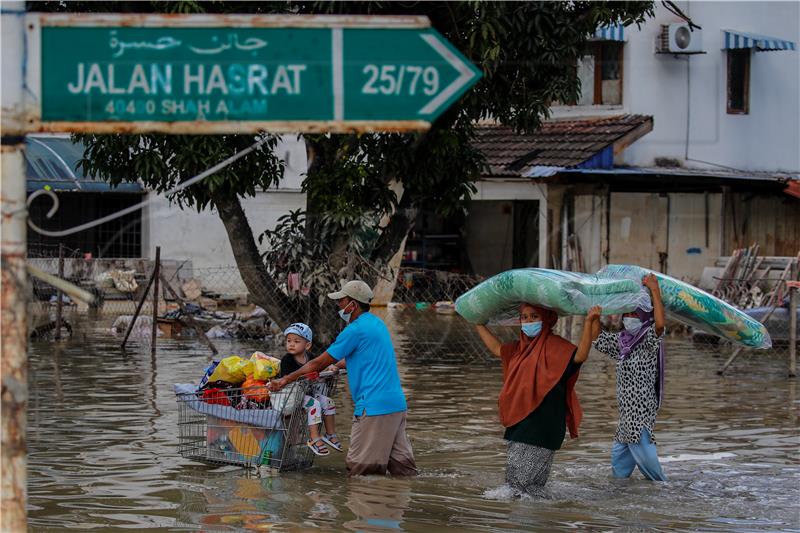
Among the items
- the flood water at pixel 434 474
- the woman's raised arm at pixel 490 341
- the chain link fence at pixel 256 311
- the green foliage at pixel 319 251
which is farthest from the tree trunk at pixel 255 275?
the woman's raised arm at pixel 490 341

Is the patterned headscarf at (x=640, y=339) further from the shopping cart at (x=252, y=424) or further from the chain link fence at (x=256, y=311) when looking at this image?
the chain link fence at (x=256, y=311)

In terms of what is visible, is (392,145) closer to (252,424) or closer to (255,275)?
(255,275)

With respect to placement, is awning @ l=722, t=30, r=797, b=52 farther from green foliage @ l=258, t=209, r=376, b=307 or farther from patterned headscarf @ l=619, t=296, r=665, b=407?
patterned headscarf @ l=619, t=296, r=665, b=407

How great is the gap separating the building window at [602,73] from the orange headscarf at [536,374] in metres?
16.9

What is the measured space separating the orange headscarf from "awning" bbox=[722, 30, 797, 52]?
17988 mm

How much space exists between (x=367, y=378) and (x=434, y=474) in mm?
1147

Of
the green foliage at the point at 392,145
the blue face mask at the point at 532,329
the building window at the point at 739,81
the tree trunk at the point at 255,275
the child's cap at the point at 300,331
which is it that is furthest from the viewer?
the building window at the point at 739,81

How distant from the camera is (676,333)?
73.5ft

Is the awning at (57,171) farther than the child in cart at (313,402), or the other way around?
the awning at (57,171)

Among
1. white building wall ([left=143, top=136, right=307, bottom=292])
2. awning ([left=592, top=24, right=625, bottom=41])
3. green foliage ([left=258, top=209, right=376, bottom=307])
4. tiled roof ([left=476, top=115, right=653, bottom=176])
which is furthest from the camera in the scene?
white building wall ([left=143, top=136, right=307, bottom=292])

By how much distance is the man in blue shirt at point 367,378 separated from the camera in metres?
8.87

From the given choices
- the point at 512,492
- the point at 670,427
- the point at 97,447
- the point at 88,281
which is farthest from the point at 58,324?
the point at 512,492

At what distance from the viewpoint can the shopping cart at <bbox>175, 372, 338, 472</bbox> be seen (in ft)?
29.2

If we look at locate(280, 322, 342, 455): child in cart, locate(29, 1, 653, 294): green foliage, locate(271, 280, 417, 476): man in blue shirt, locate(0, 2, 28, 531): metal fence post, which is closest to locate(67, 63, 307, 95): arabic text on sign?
locate(0, 2, 28, 531): metal fence post
